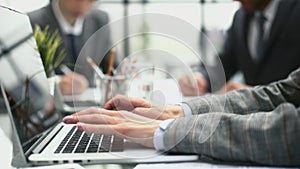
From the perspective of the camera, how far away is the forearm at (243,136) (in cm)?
49

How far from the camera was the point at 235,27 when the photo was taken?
197 cm

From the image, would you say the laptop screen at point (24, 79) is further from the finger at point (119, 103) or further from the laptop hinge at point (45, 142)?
the finger at point (119, 103)

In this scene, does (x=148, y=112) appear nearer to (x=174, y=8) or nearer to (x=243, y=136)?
(x=243, y=136)

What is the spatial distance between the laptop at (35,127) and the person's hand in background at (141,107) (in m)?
0.04

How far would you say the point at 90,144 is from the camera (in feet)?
1.84

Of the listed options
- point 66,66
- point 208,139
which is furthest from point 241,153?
point 66,66

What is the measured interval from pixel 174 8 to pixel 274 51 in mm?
1096

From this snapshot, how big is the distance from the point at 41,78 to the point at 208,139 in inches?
15.3

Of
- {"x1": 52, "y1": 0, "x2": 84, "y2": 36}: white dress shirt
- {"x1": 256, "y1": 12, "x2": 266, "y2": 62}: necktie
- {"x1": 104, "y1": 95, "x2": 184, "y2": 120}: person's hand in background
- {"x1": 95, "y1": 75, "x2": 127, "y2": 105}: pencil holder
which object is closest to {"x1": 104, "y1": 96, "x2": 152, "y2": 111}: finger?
{"x1": 104, "y1": 95, "x2": 184, "y2": 120}: person's hand in background

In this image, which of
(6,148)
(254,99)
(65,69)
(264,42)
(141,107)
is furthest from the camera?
(264,42)

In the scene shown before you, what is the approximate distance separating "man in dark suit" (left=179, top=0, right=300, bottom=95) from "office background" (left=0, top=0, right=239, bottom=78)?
0.08m

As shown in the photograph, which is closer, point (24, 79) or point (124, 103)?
point (124, 103)

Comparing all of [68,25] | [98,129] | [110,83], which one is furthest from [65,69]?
[68,25]

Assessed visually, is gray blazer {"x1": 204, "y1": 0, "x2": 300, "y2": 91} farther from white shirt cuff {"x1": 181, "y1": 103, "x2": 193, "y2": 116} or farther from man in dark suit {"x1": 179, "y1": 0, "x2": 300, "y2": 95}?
white shirt cuff {"x1": 181, "y1": 103, "x2": 193, "y2": 116}
